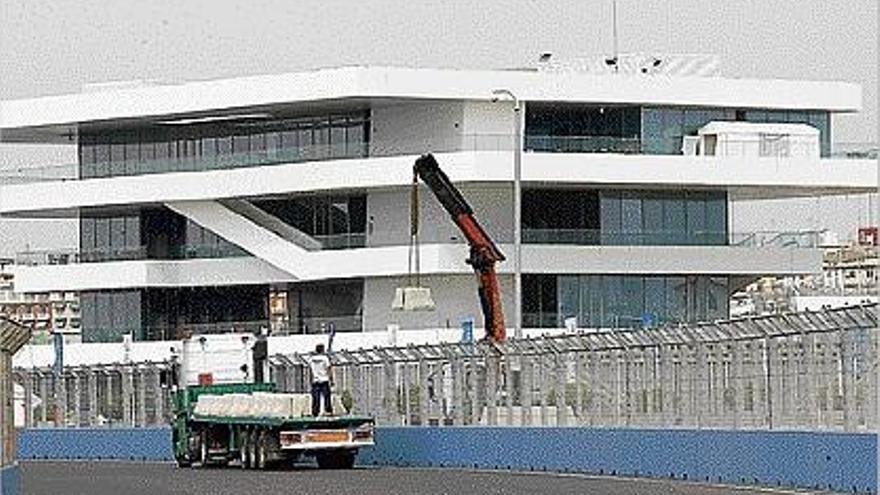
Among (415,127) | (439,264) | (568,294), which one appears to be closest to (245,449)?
(439,264)

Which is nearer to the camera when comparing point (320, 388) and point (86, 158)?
point (320, 388)

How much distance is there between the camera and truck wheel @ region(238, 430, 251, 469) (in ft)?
168

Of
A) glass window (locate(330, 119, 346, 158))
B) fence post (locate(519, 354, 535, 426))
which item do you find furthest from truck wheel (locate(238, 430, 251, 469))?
glass window (locate(330, 119, 346, 158))

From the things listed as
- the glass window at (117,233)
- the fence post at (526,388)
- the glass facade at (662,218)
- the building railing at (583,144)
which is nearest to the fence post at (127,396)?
the fence post at (526,388)

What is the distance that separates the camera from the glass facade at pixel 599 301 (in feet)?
291

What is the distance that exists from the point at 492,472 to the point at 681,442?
239 inches

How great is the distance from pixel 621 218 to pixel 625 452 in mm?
46275

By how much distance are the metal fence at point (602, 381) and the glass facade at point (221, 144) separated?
22.7 meters

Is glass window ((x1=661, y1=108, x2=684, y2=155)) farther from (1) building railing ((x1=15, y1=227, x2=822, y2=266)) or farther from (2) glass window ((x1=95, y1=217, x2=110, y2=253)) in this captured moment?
(2) glass window ((x1=95, y1=217, x2=110, y2=253))

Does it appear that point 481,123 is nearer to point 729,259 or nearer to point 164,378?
point 729,259

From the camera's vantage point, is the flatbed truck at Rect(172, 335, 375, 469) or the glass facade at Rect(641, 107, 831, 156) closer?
the flatbed truck at Rect(172, 335, 375, 469)

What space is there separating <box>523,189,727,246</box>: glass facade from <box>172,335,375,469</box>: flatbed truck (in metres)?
34.8

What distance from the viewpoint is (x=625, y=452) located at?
4478cm

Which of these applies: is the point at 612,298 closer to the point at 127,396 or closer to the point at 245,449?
the point at 127,396
